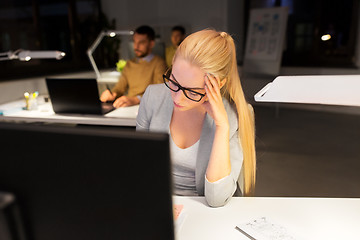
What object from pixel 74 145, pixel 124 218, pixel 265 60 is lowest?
pixel 265 60

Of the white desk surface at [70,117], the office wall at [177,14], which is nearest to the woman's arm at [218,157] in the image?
the white desk surface at [70,117]

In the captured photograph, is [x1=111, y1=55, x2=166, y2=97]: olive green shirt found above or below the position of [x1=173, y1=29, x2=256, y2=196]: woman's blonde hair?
below

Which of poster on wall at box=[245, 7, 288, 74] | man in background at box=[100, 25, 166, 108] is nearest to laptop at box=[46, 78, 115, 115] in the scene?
man in background at box=[100, 25, 166, 108]

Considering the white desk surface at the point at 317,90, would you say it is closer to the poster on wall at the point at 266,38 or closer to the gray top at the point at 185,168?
the gray top at the point at 185,168

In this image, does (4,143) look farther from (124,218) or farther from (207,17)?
(207,17)

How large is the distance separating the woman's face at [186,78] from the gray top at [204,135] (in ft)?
0.43

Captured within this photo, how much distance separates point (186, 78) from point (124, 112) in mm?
1435

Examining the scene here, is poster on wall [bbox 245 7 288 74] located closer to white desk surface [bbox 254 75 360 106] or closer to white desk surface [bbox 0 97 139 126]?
white desk surface [bbox 0 97 139 126]

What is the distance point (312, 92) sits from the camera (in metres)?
0.80

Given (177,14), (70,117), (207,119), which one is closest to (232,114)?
(207,119)

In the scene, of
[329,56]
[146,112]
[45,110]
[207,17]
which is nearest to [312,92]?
[146,112]

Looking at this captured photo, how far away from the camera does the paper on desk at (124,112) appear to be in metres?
2.39

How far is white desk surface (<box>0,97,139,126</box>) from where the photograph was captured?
2.29 meters

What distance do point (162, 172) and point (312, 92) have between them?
1.73 ft
